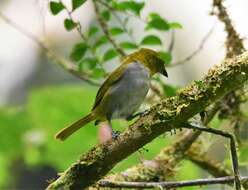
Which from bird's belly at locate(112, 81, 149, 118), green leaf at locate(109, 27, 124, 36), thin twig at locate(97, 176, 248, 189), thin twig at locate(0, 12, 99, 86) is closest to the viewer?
thin twig at locate(97, 176, 248, 189)

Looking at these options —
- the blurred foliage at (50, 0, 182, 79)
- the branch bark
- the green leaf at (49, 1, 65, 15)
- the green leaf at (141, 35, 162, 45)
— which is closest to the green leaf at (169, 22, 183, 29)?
the blurred foliage at (50, 0, 182, 79)

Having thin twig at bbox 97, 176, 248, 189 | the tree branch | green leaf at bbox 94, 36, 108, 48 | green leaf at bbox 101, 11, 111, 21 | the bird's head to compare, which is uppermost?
green leaf at bbox 101, 11, 111, 21

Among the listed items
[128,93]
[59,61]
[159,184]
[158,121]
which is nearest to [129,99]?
[128,93]

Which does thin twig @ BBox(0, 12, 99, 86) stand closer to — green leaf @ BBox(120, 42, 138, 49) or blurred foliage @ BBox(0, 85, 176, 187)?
green leaf @ BBox(120, 42, 138, 49)

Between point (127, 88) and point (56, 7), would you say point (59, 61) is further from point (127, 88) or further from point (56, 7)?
point (127, 88)

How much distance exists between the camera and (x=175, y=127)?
203cm

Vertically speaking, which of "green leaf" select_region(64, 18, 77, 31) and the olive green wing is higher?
"green leaf" select_region(64, 18, 77, 31)

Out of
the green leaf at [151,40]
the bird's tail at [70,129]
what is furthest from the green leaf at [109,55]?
the bird's tail at [70,129]

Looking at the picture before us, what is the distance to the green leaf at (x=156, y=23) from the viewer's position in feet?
9.29

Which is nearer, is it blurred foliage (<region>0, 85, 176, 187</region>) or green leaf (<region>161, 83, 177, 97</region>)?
green leaf (<region>161, 83, 177, 97</region>)

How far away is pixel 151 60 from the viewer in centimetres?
266

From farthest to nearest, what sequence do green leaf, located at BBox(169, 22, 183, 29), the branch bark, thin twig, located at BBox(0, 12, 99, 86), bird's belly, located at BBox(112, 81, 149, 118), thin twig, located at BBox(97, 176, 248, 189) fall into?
thin twig, located at BBox(0, 12, 99, 86), green leaf, located at BBox(169, 22, 183, 29), bird's belly, located at BBox(112, 81, 149, 118), thin twig, located at BBox(97, 176, 248, 189), the branch bark

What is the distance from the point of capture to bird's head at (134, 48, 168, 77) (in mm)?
2641

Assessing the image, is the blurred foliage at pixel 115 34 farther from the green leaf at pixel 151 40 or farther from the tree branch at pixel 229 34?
the tree branch at pixel 229 34
